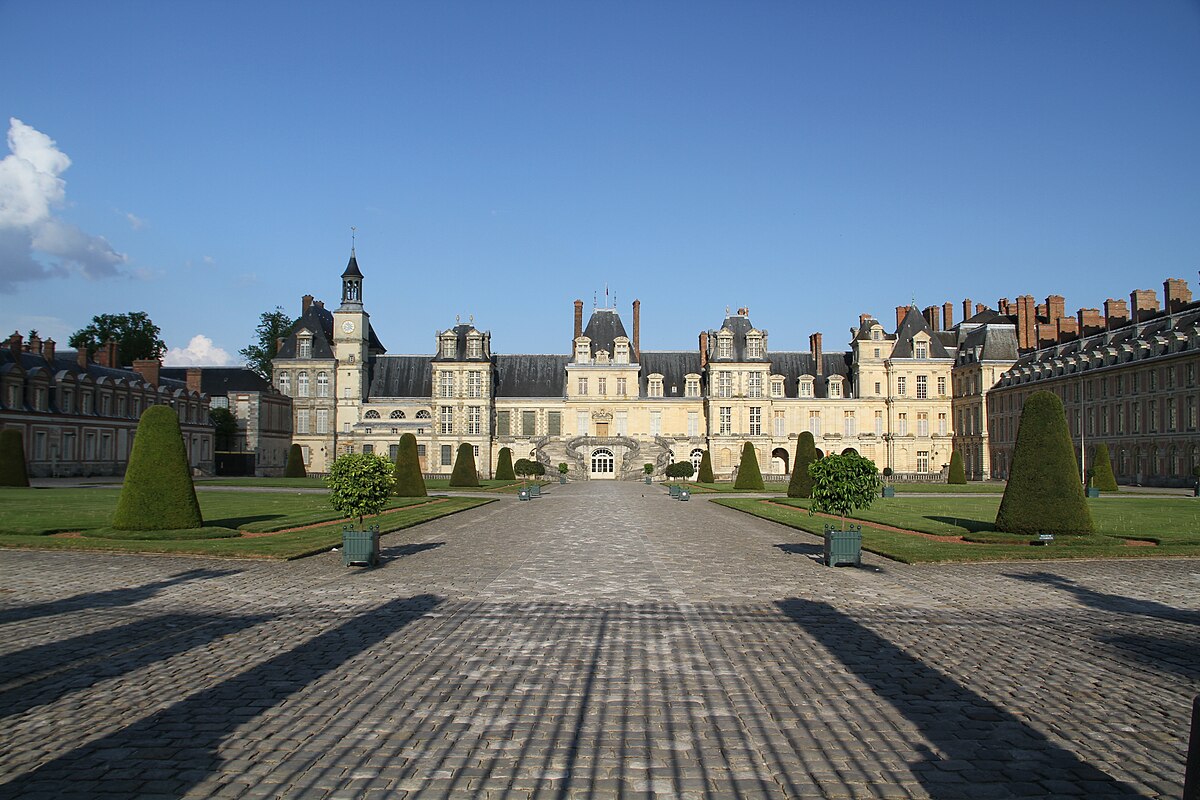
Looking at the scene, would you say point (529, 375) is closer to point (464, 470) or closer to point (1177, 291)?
point (464, 470)

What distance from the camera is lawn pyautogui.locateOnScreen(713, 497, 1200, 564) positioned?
1720cm

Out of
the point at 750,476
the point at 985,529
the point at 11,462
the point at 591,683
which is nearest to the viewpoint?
the point at 591,683

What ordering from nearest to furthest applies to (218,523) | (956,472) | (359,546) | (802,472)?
(359,546) < (218,523) < (802,472) < (956,472)

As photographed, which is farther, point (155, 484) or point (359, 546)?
point (155, 484)

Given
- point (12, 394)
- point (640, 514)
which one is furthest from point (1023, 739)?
point (12, 394)

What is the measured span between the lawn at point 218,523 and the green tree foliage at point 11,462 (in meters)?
4.36

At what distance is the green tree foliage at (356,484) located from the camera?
1781 cm

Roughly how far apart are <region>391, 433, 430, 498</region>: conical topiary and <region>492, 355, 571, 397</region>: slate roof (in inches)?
1290

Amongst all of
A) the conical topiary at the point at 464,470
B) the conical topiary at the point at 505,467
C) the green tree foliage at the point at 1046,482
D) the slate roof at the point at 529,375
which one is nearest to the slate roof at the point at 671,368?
the slate roof at the point at 529,375

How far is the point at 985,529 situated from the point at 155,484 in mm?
18767

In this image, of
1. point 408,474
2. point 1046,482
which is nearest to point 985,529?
point 1046,482

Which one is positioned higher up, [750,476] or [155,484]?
[155,484]

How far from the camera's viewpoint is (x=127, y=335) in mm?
75375

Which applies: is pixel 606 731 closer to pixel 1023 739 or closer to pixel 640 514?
pixel 1023 739
